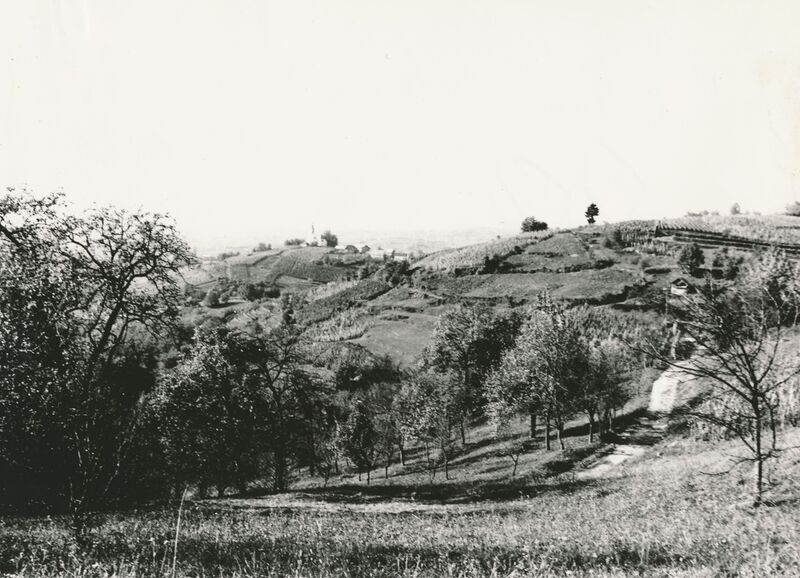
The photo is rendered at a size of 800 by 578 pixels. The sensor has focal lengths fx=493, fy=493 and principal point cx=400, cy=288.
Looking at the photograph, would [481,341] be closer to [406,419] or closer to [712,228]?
[406,419]

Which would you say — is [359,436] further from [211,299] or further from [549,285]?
[211,299]

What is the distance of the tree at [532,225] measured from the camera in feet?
490

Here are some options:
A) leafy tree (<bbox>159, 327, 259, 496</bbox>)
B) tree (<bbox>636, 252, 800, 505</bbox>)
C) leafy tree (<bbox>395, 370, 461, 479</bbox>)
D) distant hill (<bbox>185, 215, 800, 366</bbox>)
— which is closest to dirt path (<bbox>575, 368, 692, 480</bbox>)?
leafy tree (<bbox>395, 370, 461, 479</bbox>)

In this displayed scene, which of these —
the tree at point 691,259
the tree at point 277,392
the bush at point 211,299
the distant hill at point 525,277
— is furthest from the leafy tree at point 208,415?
the bush at point 211,299

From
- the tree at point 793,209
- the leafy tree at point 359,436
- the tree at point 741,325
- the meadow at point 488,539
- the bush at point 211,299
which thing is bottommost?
the leafy tree at point 359,436

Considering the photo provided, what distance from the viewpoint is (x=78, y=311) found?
46.2 ft

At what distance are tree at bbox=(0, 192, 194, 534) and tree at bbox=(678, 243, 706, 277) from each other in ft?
269

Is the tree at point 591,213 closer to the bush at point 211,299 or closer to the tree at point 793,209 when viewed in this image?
the tree at point 793,209

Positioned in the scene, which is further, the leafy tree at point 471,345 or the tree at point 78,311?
the leafy tree at point 471,345

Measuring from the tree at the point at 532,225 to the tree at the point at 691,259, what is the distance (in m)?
65.0

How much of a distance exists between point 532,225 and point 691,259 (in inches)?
2765

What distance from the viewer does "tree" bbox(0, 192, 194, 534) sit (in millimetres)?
9852

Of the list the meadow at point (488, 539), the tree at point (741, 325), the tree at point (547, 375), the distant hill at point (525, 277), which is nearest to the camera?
the meadow at point (488, 539)

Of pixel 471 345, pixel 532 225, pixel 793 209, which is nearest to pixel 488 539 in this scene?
pixel 471 345
